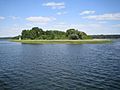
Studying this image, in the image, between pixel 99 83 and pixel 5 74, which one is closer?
pixel 99 83

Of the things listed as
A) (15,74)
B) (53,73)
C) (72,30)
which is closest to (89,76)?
(53,73)

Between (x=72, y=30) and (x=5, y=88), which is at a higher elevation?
(x=72, y=30)

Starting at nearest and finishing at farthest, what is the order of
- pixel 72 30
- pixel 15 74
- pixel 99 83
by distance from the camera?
pixel 99 83 → pixel 15 74 → pixel 72 30

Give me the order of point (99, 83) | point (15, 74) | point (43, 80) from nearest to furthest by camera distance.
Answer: point (99, 83) < point (43, 80) < point (15, 74)

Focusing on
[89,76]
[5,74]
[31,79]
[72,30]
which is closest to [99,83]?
[89,76]

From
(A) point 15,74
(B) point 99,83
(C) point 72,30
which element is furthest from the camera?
(C) point 72,30

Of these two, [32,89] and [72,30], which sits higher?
[72,30]

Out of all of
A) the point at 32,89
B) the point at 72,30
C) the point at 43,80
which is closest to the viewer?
the point at 32,89

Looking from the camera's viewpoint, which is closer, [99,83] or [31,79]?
[99,83]

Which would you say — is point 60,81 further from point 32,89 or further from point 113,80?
point 113,80

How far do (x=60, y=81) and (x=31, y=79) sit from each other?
4.80 meters

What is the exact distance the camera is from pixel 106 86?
25672mm

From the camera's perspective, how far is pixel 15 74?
33.4 metres

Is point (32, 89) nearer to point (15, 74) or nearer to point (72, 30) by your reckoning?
point (15, 74)
